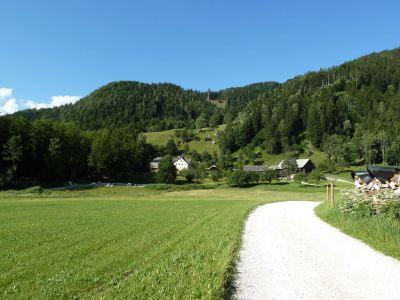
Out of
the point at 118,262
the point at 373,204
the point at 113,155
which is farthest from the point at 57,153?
the point at 118,262

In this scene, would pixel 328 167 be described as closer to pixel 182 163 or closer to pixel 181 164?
pixel 182 163

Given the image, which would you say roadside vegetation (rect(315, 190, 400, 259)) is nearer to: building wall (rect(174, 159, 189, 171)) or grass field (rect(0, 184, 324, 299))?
grass field (rect(0, 184, 324, 299))

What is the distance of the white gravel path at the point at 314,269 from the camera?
26.4 feet

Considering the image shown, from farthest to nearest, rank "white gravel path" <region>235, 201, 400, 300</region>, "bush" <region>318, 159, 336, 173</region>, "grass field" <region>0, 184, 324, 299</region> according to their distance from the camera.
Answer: "bush" <region>318, 159, 336, 173</region>
"grass field" <region>0, 184, 324, 299</region>
"white gravel path" <region>235, 201, 400, 300</region>

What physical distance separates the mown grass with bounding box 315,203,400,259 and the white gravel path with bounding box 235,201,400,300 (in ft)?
1.56

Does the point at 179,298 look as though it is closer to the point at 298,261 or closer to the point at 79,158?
the point at 298,261

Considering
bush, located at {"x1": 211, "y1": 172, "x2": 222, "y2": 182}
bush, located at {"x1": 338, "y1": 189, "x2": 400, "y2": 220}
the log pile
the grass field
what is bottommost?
bush, located at {"x1": 211, "y1": 172, "x2": 222, "y2": 182}

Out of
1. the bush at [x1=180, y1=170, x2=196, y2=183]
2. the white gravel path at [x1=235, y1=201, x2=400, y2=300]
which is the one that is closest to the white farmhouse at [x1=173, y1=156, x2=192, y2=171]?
the bush at [x1=180, y1=170, x2=196, y2=183]

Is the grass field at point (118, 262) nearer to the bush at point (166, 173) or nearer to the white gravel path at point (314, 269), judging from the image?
the white gravel path at point (314, 269)

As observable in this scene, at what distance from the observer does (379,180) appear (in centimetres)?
2016

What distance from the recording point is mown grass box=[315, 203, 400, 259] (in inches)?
499

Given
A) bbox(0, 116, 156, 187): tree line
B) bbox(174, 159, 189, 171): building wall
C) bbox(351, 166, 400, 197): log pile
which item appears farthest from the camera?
bbox(174, 159, 189, 171): building wall

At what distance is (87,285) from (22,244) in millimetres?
7963

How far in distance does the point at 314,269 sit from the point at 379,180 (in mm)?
12288
